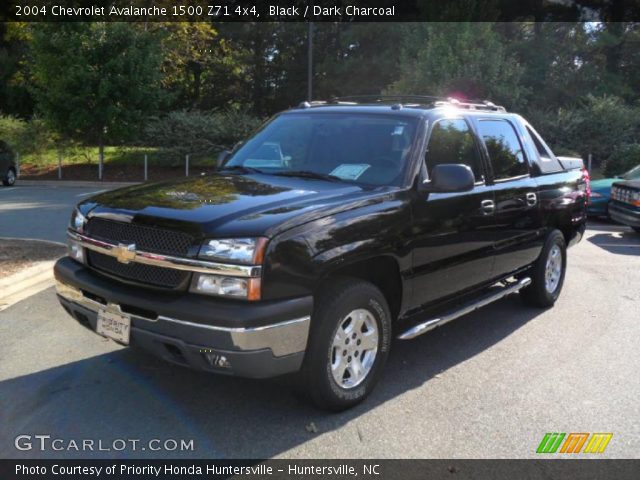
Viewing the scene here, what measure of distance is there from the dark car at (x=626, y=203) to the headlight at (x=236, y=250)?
9.06 meters

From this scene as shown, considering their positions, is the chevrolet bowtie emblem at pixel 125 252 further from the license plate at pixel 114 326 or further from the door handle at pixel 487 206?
the door handle at pixel 487 206

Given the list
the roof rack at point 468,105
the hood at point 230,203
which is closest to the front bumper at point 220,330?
the hood at point 230,203

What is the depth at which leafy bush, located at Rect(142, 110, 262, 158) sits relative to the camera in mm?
23812

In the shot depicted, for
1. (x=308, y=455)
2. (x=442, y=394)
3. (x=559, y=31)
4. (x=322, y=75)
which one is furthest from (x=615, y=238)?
(x=322, y=75)

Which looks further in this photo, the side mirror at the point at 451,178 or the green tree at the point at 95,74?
the green tree at the point at 95,74

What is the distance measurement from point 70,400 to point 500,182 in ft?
11.9

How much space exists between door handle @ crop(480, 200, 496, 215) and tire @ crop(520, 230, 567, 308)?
132 cm

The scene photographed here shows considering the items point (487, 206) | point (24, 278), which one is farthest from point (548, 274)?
point (24, 278)

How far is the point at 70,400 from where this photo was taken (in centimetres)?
392

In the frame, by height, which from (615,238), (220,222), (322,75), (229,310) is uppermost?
(322,75)

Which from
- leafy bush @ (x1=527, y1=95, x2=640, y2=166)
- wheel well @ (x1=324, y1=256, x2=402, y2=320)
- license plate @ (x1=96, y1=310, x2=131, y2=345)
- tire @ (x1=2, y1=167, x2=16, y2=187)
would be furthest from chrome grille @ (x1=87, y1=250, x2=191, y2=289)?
leafy bush @ (x1=527, y1=95, x2=640, y2=166)

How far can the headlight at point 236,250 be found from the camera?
10.7ft

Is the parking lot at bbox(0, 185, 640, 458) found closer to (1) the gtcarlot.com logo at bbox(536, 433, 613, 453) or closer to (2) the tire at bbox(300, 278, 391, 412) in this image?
(1) the gtcarlot.com logo at bbox(536, 433, 613, 453)

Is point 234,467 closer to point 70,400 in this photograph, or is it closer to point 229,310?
point 229,310
